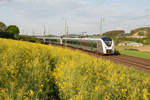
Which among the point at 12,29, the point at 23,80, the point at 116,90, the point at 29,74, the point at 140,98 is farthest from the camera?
the point at 12,29

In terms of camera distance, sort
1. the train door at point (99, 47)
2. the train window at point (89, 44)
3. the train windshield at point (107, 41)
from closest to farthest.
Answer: the train windshield at point (107, 41) → the train door at point (99, 47) → the train window at point (89, 44)

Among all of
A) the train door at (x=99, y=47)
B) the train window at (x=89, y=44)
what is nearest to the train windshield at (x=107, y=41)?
the train door at (x=99, y=47)

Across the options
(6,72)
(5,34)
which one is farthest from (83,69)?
(5,34)

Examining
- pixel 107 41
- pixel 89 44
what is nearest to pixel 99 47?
pixel 107 41

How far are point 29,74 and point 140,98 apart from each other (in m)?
2.60

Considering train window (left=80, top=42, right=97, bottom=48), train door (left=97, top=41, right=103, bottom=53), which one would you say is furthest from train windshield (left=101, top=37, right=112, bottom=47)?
train window (left=80, top=42, right=97, bottom=48)

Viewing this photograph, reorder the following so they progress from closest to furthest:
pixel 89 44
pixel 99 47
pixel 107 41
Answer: pixel 107 41 < pixel 99 47 < pixel 89 44

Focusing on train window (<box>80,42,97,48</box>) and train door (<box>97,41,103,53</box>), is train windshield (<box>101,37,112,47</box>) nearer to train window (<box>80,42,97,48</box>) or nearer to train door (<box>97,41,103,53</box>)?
train door (<box>97,41,103,53</box>)

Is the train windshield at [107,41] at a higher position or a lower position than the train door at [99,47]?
higher

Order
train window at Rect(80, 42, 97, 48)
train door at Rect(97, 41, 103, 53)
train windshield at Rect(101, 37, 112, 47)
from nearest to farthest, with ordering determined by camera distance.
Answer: train windshield at Rect(101, 37, 112, 47)
train door at Rect(97, 41, 103, 53)
train window at Rect(80, 42, 97, 48)

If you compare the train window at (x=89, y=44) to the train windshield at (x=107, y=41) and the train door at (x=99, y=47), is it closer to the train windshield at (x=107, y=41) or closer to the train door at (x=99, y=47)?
the train door at (x=99, y=47)

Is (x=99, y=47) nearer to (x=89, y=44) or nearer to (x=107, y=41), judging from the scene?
(x=107, y=41)

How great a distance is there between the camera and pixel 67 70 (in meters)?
3.40

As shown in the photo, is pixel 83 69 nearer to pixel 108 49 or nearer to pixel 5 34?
pixel 108 49
